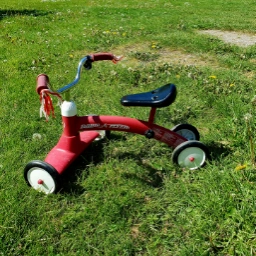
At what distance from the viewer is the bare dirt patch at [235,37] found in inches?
265

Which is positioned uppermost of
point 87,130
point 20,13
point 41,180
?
point 87,130

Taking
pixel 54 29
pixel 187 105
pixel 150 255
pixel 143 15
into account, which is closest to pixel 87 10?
pixel 143 15

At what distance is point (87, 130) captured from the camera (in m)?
2.96

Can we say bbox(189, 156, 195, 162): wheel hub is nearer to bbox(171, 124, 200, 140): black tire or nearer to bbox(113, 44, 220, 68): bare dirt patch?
bbox(171, 124, 200, 140): black tire

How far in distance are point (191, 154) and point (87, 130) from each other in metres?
0.92

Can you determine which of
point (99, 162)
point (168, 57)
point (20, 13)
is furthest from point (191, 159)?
point (20, 13)

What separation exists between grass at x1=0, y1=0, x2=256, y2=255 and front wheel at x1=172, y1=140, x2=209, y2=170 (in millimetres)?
81

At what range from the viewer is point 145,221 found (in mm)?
2596

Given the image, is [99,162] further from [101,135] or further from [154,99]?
[154,99]

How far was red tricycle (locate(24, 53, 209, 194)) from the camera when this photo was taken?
276cm

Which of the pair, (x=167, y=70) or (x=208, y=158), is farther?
(x=167, y=70)

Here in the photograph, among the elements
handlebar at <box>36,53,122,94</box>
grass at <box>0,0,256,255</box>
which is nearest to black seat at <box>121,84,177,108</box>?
handlebar at <box>36,53,122,94</box>

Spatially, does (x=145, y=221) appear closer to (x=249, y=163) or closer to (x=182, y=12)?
(x=249, y=163)

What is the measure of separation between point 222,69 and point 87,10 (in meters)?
5.96
